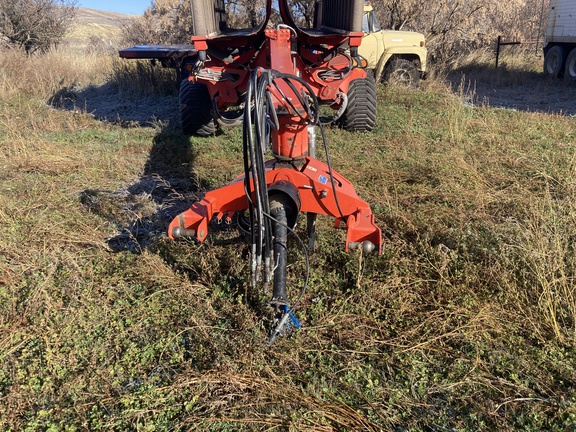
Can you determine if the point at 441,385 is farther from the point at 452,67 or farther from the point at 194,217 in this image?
the point at 452,67

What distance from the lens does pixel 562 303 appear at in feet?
9.03

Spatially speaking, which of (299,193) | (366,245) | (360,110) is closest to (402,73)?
(360,110)

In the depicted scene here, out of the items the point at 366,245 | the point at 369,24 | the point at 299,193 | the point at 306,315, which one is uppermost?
the point at 369,24

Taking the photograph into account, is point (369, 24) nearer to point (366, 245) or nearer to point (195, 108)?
point (195, 108)

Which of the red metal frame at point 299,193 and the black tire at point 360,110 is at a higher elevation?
the black tire at point 360,110

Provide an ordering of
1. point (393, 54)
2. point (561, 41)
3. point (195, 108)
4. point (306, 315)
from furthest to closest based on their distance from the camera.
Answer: point (561, 41)
point (393, 54)
point (195, 108)
point (306, 315)

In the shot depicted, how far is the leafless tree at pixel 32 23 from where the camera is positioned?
13.8m

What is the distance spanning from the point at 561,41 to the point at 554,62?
72 centimetres

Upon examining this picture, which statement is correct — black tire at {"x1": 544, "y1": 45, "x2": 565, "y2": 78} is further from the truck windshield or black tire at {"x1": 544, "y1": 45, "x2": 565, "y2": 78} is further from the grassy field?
the grassy field

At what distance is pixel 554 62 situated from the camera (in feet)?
43.0

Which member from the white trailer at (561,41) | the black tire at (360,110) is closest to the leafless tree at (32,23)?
the black tire at (360,110)

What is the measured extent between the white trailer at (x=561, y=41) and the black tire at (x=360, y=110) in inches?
335

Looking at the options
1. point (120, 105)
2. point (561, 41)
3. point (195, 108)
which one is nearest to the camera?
point (195, 108)

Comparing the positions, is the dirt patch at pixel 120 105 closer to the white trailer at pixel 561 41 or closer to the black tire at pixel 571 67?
the black tire at pixel 571 67
